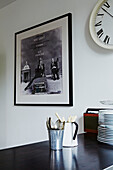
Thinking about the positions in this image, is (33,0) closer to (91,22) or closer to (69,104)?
(91,22)

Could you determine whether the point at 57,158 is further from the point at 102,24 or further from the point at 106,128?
the point at 102,24

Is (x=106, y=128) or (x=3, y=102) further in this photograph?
(x=3, y=102)

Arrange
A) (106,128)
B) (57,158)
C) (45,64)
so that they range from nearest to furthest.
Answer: (57,158)
(106,128)
(45,64)

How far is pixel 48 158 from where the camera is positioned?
93 cm


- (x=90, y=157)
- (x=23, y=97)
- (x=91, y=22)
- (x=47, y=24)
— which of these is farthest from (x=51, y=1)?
(x=90, y=157)

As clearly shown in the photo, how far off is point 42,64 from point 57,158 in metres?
1.35

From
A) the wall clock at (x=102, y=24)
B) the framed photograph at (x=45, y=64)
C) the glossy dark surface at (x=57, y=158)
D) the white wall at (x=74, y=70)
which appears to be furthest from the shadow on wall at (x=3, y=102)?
the glossy dark surface at (x=57, y=158)

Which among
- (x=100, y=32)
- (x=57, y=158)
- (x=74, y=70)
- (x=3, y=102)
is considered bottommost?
(x=57, y=158)

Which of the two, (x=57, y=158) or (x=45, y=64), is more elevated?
(x=45, y=64)

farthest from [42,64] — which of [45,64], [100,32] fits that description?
[100,32]

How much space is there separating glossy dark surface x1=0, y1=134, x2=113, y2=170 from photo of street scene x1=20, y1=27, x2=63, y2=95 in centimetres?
89

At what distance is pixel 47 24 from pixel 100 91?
95 cm

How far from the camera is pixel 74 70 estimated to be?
1854mm

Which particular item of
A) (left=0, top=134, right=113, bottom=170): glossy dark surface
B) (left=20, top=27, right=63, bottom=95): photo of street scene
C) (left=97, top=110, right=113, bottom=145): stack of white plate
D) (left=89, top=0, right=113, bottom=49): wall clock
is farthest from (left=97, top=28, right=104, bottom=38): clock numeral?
(left=0, top=134, right=113, bottom=170): glossy dark surface
